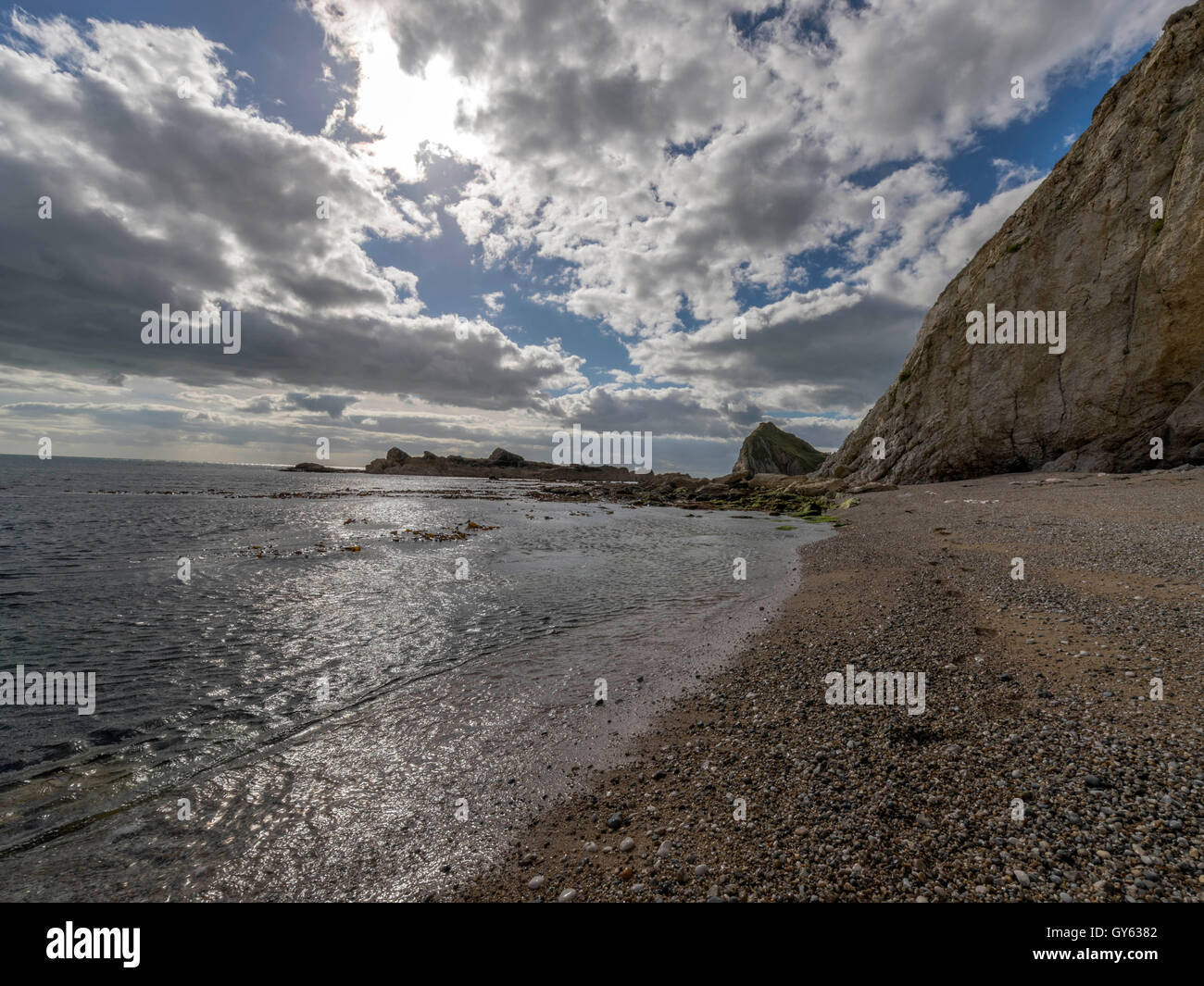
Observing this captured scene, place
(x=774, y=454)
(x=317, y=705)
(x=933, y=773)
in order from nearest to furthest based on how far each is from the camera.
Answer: (x=933, y=773)
(x=317, y=705)
(x=774, y=454)

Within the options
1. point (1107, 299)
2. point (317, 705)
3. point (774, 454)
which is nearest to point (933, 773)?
point (317, 705)

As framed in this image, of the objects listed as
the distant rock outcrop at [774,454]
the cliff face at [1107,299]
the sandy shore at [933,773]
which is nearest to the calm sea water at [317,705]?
the sandy shore at [933,773]

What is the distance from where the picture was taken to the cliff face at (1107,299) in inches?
1335

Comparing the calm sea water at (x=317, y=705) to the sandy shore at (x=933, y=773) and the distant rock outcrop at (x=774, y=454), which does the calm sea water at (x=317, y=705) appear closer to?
the sandy shore at (x=933, y=773)

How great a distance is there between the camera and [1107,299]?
37906 mm

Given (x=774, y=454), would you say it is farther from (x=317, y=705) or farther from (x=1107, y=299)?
(x=317, y=705)

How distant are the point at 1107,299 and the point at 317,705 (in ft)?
191

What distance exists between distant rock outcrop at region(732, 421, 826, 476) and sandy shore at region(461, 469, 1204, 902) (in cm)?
14080

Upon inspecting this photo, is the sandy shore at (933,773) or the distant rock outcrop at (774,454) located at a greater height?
the distant rock outcrop at (774,454)

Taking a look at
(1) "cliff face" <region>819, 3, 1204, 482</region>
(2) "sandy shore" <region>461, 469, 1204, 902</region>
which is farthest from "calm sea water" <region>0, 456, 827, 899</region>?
(1) "cliff face" <region>819, 3, 1204, 482</region>

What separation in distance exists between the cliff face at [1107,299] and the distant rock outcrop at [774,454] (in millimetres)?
98457

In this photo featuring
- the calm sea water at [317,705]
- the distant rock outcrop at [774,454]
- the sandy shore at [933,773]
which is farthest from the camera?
the distant rock outcrop at [774,454]
